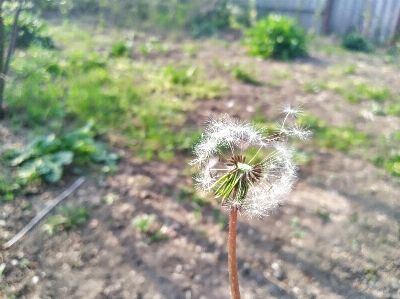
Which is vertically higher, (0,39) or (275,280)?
(0,39)

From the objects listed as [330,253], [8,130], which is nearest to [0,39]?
[8,130]

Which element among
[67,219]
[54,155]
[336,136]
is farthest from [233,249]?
[336,136]

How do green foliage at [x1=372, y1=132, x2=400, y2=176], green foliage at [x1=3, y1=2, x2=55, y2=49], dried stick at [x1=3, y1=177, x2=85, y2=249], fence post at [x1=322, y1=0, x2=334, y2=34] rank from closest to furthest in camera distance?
1. dried stick at [x1=3, y1=177, x2=85, y2=249]
2. green foliage at [x1=3, y1=2, x2=55, y2=49]
3. green foliage at [x1=372, y1=132, x2=400, y2=176]
4. fence post at [x1=322, y1=0, x2=334, y2=34]

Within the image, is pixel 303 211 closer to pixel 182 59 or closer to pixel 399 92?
pixel 399 92

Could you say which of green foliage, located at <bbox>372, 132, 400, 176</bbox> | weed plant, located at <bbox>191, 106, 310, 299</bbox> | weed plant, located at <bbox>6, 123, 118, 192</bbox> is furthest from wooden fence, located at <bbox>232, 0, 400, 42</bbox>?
weed plant, located at <bbox>191, 106, 310, 299</bbox>

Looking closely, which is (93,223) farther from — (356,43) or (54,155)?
(356,43)

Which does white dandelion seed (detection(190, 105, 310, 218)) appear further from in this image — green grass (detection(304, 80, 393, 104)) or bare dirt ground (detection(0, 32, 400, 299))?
green grass (detection(304, 80, 393, 104))
